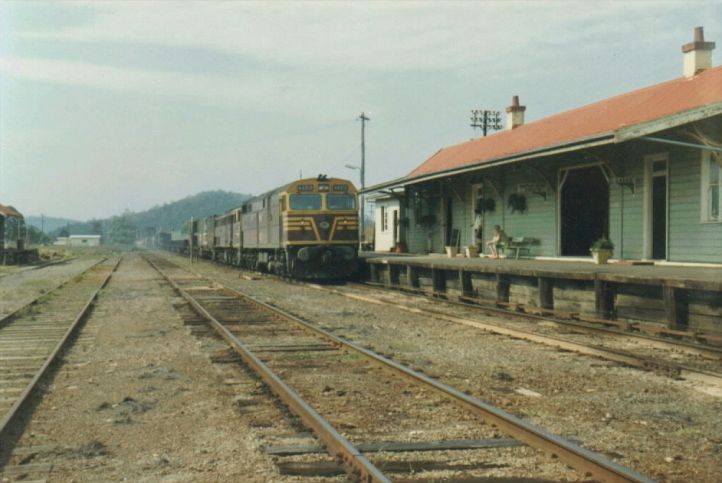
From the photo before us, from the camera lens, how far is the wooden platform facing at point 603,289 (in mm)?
9578

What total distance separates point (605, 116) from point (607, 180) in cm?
309

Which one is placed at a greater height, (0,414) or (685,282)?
(685,282)

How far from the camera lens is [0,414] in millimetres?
5664

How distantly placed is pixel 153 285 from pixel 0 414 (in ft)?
55.2

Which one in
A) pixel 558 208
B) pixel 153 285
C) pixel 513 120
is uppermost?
pixel 513 120

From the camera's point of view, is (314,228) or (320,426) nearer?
(320,426)

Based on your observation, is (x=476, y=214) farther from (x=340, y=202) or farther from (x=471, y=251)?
(x=340, y=202)

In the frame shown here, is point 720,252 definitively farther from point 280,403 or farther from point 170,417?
point 170,417

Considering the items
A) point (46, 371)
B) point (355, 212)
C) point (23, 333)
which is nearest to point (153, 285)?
point (355, 212)

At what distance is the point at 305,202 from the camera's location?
2192 cm

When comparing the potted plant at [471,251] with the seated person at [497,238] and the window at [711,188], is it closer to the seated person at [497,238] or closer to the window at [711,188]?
the seated person at [497,238]

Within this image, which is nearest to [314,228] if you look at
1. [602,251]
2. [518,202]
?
[518,202]

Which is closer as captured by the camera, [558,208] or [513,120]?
[558,208]

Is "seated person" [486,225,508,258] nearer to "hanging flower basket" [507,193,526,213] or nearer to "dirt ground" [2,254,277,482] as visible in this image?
"hanging flower basket" [507,193,526,213]
